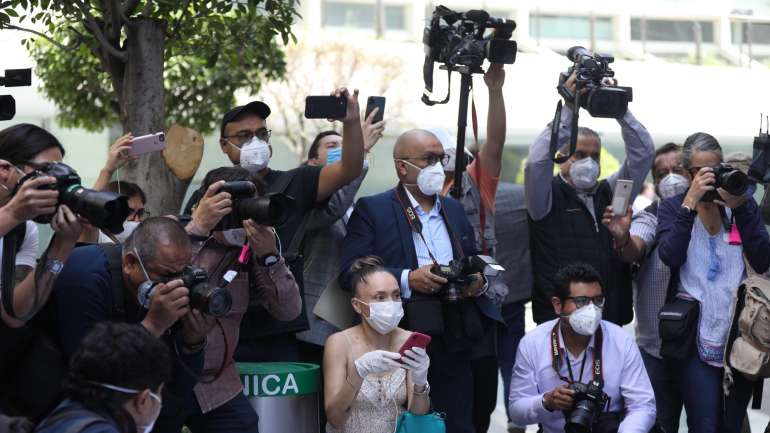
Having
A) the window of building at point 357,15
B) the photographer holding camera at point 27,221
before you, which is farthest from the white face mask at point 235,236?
the window of building at point 357,15

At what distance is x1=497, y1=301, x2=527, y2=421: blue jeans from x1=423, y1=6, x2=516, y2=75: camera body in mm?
1940

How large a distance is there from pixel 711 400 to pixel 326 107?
93.8 inches

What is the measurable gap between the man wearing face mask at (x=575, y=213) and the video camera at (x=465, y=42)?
2.07 ft

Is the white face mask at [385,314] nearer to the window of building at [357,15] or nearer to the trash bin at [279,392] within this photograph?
the trash bin at [279,392]

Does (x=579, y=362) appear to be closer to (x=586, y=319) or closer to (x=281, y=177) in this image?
(x=586, y=319)

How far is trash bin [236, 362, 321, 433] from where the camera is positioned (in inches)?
215

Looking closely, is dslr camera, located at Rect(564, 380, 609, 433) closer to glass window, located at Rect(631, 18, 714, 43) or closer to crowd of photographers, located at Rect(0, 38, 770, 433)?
crowd of photographers, located at Rect(0, 38, 770, 433)

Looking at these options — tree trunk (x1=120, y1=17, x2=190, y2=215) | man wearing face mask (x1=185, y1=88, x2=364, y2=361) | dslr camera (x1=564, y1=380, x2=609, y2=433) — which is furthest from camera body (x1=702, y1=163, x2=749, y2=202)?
tree trunk (x1=120, y1=17, x2=190, y2=215)

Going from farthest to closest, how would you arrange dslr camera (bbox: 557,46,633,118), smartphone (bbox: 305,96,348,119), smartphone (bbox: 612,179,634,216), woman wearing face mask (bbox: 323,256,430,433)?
smartphone (bbox: 612,179,634,216) < dslr camera (bbox: 557,46,633,118) < smartphone (bbox: 305,96,348,119) < woman wearing face mask (bbox: 323,256,430,433)

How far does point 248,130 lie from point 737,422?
2731mm

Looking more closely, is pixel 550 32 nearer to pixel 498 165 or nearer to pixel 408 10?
pixel 408 10

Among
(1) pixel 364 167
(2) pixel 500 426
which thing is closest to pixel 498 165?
(1) pixel 364 167

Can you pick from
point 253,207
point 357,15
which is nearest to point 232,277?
point 253,207

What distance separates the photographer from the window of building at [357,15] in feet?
87.9
